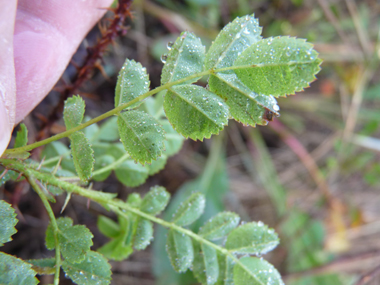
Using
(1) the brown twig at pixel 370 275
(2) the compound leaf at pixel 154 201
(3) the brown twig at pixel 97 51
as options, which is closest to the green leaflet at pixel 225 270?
(2) the compound leaf at pixel 154 201

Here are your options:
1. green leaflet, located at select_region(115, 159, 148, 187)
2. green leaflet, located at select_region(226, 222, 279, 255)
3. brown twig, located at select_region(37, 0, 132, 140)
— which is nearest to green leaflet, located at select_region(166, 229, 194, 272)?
green leaflet, located at select_region(226, 222, 279, 255)

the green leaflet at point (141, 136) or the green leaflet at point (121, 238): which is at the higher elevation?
the green leaflet at point (141, 136)

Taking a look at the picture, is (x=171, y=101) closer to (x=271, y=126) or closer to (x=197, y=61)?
(x=197, y=61)

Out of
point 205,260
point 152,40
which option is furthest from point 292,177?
point 205,260

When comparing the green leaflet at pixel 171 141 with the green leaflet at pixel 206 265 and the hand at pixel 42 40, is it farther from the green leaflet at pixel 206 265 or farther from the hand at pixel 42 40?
the hand at pixel 42 40

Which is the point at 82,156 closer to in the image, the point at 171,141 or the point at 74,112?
the point at 74,112

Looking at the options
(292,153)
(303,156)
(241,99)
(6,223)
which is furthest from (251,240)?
(292,153)

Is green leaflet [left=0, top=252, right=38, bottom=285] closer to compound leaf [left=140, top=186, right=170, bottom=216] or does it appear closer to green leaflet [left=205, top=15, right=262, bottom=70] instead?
compound leaf [left=140, top=186, right=170, bottom=216]
